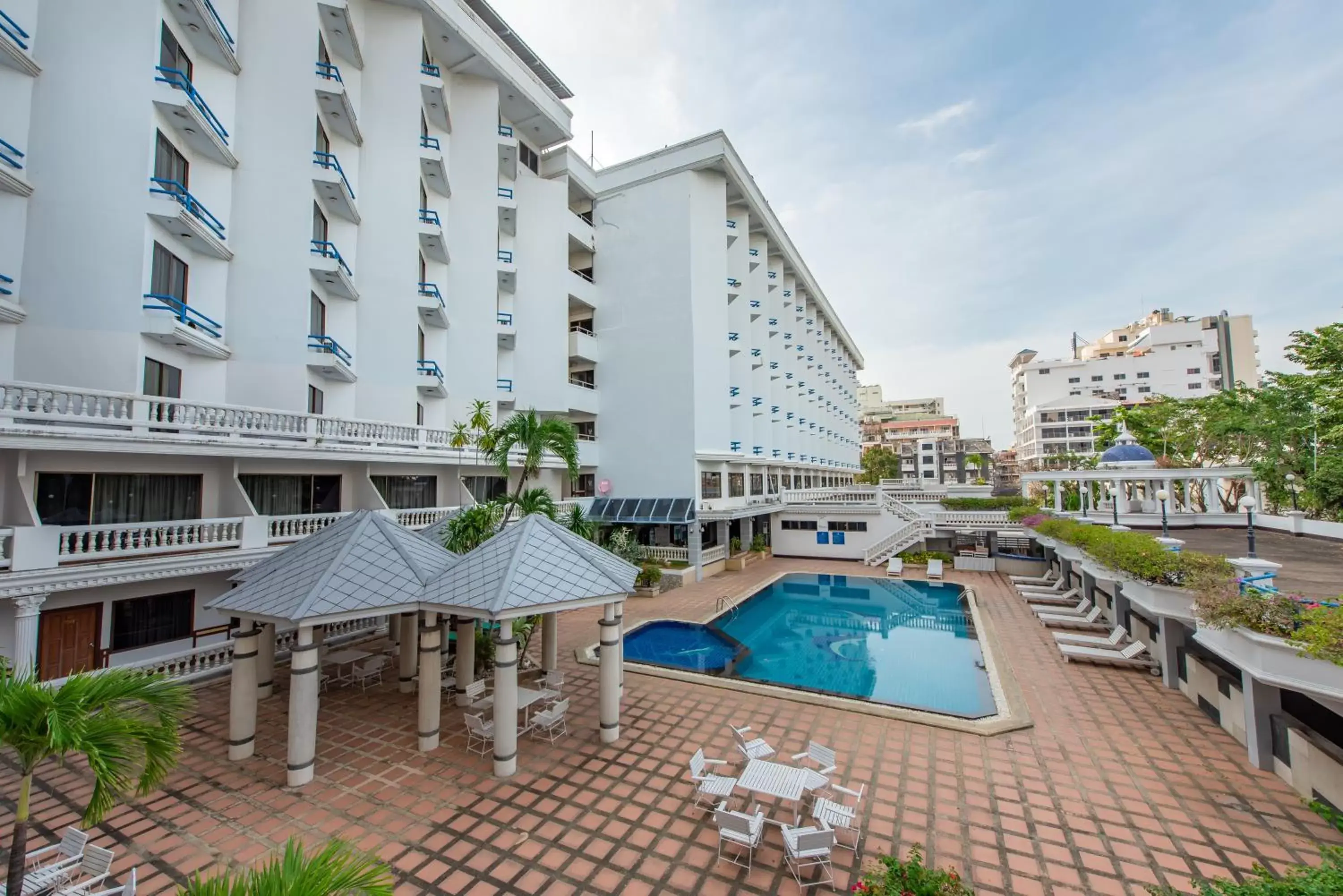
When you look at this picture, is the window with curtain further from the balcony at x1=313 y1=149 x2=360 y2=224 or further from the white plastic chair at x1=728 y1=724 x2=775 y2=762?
the white plastic chair at x1=728 y1=724 x2=775 y2=762

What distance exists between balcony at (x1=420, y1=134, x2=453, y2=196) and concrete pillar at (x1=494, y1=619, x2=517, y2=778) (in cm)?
2004

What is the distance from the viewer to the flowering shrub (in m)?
5.18

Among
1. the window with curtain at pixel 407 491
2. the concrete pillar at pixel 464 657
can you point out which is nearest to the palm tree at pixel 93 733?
the concrete pillar at pixel 464 657

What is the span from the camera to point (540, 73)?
30266mm

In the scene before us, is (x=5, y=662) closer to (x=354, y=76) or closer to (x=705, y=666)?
(x=705, y=666)

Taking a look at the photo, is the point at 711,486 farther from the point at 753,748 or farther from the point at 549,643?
the point at 753,748

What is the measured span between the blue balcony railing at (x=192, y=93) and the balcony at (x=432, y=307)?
7207mm

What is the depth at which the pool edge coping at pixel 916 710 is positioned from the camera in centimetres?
1047

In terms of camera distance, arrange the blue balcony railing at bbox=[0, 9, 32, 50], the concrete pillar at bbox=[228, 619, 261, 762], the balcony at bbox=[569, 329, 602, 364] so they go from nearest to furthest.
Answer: the concrete pillar at bbox=[228, 619, 261, 762] → the blue balcony railing at bbox=[0, 9, 32, 50] → the balcony at bbox=[569, 329, 602, 364]

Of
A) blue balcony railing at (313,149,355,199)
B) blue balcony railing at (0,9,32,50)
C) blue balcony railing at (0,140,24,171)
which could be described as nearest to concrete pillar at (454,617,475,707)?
blue balcony railing at (0,140,24,171)

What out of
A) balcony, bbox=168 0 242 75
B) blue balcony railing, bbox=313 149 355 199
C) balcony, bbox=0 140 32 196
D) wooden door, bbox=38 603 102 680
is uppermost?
balcony, bbox=168 0 242 75

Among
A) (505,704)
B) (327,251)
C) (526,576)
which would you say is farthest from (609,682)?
(327,251)

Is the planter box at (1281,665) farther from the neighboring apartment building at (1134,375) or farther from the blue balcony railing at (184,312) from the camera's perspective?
the neighboring apartment building at (1134,375)

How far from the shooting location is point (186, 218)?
41.6ft
